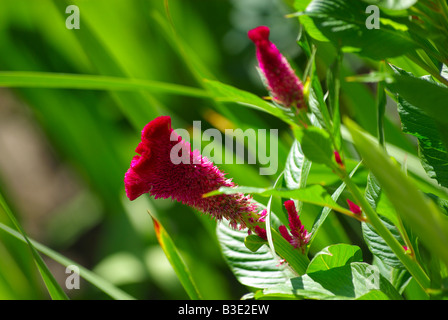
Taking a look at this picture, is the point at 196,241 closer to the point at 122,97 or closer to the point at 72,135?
the point at 72,135

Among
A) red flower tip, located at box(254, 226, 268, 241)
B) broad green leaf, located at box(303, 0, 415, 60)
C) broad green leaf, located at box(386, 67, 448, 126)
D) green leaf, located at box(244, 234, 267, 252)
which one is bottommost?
green leaf, located at box(244, 234, 267, 252)

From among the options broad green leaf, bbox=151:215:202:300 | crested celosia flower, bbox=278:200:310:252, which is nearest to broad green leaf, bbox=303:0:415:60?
crested celosia flower, bbox=278:200:310:252

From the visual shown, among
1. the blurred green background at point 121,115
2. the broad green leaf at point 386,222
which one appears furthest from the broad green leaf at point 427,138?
the blurred green background at point 121,115

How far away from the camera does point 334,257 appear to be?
33cm

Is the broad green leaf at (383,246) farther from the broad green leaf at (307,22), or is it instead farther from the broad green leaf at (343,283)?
the broad green leaf at (307,22)

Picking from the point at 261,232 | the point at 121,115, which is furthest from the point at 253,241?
the point at 121,115

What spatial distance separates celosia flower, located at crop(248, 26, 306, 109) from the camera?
0.29 meters

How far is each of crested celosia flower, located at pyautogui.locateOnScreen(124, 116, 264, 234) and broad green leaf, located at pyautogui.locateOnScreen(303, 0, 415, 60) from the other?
11 cm

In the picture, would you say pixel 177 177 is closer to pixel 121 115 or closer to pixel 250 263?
pixel 250 263

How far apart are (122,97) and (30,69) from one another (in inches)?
21.1

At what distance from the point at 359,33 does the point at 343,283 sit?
0.47 ft

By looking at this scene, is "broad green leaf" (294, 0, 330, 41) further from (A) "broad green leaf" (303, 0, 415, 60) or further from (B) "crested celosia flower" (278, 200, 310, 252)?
(B) "crested celosia flower" (278, 200, 310, 252)

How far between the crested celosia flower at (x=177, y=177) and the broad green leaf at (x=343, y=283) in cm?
6

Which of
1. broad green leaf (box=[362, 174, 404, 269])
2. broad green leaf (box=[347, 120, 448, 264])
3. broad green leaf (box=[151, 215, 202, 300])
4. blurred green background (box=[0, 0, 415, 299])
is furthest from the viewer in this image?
blurred green background (box=[0, 0, 415, 299])
